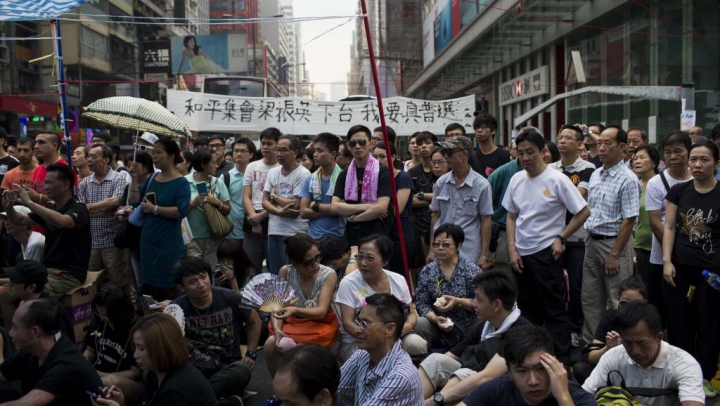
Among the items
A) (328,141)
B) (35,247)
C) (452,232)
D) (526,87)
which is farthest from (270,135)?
(526,87)

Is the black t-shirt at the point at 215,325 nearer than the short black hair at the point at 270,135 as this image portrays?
Yes

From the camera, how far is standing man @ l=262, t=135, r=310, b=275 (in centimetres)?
679

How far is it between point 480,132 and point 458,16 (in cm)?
2633

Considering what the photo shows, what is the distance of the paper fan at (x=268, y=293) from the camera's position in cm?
490

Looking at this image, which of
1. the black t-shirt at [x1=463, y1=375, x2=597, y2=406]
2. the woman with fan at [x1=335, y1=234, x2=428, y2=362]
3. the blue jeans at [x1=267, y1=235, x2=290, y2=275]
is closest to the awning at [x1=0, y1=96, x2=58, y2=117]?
the blue jeans at [x1=267, y1=235, x2=290, y2=275]

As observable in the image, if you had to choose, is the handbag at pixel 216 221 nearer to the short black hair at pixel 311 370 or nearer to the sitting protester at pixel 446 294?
the sitting protester at pixel 446 294

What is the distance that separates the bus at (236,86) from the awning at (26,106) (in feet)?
36.7

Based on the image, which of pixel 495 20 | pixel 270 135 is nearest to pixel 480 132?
pixel 270 135

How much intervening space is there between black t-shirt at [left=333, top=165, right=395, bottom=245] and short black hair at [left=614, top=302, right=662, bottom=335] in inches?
109

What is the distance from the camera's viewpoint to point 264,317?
5320 millimetres

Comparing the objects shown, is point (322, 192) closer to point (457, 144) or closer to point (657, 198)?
point (457, 144)

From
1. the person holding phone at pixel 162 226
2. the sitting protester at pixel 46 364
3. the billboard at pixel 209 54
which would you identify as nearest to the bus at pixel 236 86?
the person holding phone at pixel 162 226

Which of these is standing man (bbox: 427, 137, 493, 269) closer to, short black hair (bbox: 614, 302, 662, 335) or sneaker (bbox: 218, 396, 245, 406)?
sneaker (bbox: 218, 396, 245, 406)

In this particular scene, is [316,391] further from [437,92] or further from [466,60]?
[437,92]
